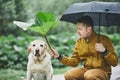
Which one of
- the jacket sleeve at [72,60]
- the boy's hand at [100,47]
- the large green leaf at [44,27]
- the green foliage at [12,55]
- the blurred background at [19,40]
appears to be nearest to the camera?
the boy's hand at [100,47]

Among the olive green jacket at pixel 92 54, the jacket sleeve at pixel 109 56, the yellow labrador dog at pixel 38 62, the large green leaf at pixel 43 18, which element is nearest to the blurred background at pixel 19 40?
the yellow labrador dog at pixel 38 62

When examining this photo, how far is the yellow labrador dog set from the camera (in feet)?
21.6

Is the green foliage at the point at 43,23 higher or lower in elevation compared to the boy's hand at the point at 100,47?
higher

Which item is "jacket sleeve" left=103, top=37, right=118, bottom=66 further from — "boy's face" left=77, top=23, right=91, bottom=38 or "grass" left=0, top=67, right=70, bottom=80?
"grass" left=0, top=67, right=70, bottom=80

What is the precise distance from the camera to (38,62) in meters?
6.72

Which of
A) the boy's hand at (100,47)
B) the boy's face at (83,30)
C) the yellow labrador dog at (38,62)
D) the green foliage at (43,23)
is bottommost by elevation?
the yellow labrador dog at (38,62)

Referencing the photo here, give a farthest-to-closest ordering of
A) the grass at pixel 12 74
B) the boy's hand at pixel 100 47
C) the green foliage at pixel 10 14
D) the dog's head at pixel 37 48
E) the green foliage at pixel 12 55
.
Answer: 1. the green foliage at pixel 10 14
2. the green foliage at pixel 12 55
3. the grass at pixel 12 74
4. the dog's head at pixel 37 48
5. the boy's hand at pixel 100 47

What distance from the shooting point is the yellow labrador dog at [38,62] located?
659 centimetres

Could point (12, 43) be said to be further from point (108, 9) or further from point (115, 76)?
point (108, 9)

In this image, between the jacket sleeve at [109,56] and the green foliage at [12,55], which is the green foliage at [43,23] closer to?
the jacket sleeve at [109,56]

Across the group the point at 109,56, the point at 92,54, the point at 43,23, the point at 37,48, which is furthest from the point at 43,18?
the point at 109,56

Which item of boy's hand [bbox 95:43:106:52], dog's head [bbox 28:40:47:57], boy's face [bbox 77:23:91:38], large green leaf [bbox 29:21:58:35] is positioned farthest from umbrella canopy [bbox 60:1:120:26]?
dog's head [bbox 28:40:47:57]

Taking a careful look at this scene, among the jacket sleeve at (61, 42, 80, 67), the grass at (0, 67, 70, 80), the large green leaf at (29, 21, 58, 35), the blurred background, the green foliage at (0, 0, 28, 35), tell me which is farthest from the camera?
the green foliage at (0, 0, 28, 35)

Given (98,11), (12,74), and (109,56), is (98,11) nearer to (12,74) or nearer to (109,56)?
(109,56)
